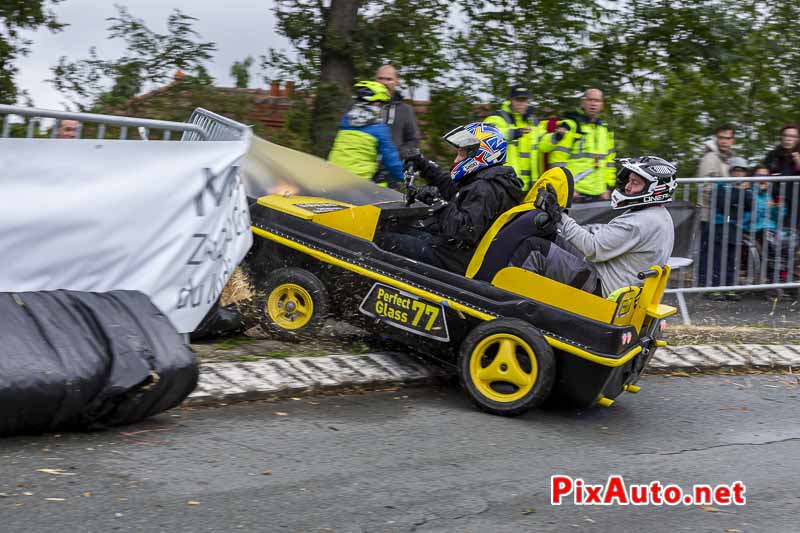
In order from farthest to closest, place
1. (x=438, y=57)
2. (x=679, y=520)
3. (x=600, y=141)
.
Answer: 1. (x=438, y=57)
2. (x=600, y=141)
3. (x=679, y=520)

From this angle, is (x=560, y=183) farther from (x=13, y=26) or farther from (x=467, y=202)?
(x=13, y=26)

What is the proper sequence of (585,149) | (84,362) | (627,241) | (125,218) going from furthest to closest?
1. (585,149)
2. (627,241)
3. (125,218)
4. (84,362)

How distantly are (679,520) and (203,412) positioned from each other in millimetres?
2668

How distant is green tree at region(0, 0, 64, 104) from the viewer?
11.7 m

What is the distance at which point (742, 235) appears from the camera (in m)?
10.6

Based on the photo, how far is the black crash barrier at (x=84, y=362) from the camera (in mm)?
5000

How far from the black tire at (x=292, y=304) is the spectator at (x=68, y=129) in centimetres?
189

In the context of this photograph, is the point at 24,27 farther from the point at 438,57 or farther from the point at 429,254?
the point at 429,254

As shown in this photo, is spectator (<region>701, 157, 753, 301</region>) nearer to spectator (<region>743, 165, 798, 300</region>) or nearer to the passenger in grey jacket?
spectator (<region>743, 165, 798, 300</region>)

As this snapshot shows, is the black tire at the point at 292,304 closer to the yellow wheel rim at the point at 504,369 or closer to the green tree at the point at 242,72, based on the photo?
the yellow wheel rim at the point at 504,369

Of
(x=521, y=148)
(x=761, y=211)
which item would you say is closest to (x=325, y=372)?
(x=521, y=148)

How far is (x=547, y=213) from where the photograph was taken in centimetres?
674

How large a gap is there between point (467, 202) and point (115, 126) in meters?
2.32

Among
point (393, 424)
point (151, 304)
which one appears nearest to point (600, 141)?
point (393, 424)
